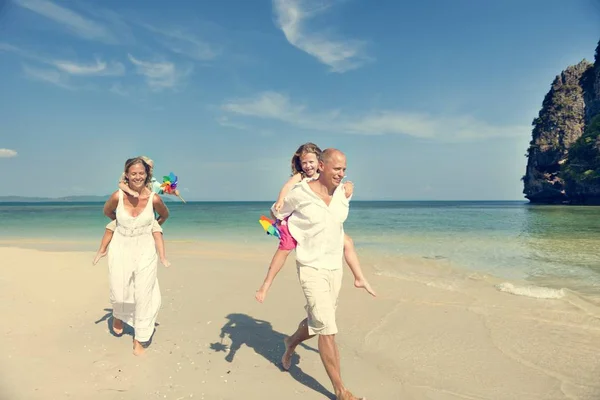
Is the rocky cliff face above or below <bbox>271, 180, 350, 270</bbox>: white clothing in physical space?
above

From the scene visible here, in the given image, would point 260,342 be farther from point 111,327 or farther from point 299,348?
point 111,327

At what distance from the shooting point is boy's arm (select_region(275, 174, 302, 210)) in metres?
3.78

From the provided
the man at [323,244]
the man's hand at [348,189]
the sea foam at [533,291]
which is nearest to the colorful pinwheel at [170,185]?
the man at [323,244]

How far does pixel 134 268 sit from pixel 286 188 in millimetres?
2184

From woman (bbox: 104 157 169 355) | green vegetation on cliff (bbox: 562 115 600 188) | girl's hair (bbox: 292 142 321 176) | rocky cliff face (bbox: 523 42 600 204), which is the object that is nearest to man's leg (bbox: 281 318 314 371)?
girl's hair (bbox: 292 142 321 176)

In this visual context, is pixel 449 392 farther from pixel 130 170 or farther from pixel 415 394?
pixel 130 170

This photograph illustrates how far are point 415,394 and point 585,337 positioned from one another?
9.47ft

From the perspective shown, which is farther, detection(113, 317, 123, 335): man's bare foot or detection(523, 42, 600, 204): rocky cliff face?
detection(523, 42, 600, 204): rocky cliff face

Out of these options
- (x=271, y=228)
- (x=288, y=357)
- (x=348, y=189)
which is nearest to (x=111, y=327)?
(x=288, y=357)

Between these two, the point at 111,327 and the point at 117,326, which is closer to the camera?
the point at 117,326

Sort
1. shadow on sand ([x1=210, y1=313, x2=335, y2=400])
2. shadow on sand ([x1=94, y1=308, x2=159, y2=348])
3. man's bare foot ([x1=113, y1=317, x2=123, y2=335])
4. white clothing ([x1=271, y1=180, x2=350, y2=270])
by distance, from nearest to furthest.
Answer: white clothing ([x1=271, y1=180, x2=350, y2=270]), shadow on sand ([x1=210, y1=313, x2=335, y2=400]), shadow on sand ([x1=94, y1=308, x2=159, y2=348]), man's bare foot ([x1=113, y1=317, x2=123, y2=335])

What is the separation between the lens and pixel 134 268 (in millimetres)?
4750

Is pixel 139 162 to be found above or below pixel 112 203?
above

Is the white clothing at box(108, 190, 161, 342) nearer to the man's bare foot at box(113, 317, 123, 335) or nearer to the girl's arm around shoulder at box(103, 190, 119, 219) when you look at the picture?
the girl's arm around shoulder at box(103, 190, 119, 219)
